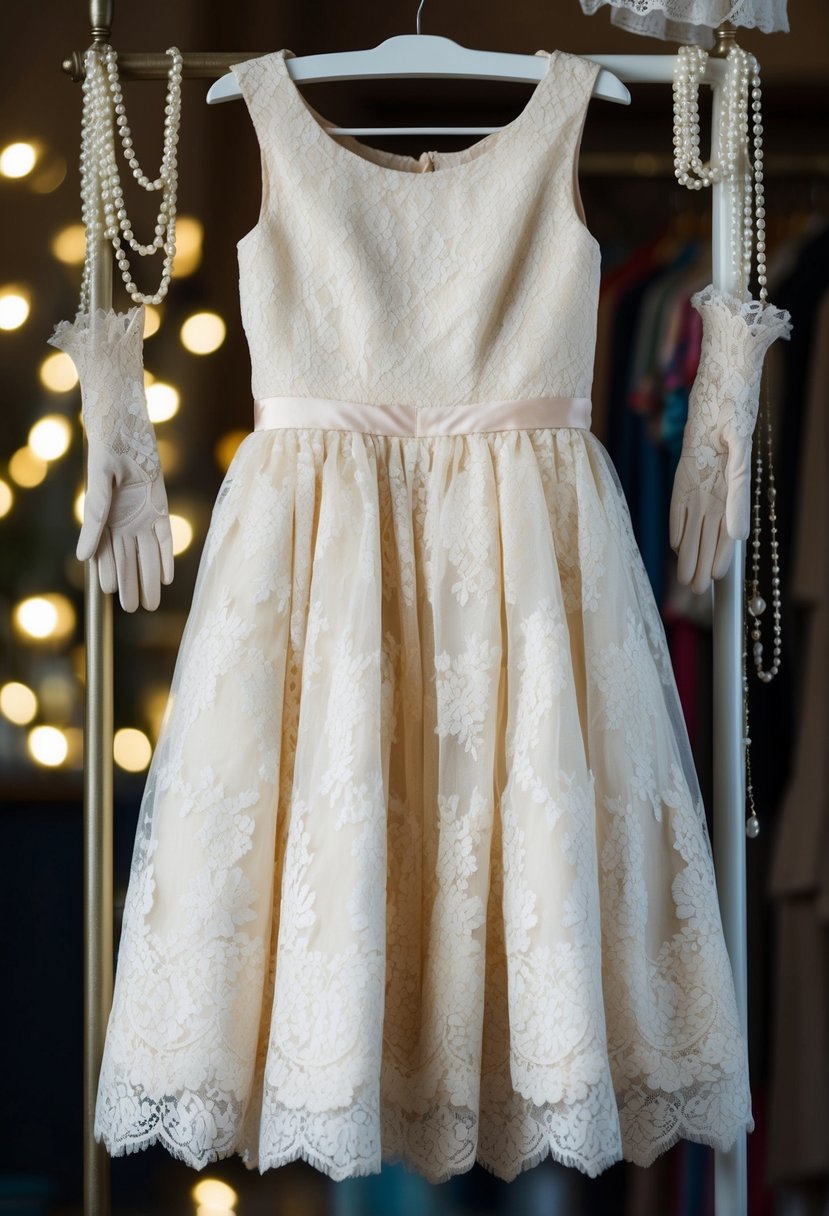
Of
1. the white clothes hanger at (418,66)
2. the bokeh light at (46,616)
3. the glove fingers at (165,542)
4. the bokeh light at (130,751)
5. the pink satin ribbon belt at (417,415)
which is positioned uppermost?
the white clothes hanger at (418,66)

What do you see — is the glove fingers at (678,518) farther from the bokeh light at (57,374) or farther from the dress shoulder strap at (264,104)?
the bokeh light at (57,374)

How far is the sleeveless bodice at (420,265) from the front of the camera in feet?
3.51

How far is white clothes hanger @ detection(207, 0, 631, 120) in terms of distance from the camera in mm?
1095

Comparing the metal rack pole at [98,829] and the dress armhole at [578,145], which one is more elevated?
the dress armhole at [578,145]

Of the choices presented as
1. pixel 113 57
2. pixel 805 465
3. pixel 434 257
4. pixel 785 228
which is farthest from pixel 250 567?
pixel 785 228

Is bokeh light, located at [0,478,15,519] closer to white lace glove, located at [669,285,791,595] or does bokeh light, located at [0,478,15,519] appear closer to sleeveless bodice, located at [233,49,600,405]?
sleeveless bodice, located at [233,49,600,405]

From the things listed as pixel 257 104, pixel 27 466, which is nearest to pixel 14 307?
pixel 27 466

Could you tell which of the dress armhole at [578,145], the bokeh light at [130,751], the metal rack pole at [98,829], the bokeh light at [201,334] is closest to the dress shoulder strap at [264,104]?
the metal rack pole at [98,829]

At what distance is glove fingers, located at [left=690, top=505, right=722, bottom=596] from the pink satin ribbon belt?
17cm

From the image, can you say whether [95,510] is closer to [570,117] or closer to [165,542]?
[165,542]

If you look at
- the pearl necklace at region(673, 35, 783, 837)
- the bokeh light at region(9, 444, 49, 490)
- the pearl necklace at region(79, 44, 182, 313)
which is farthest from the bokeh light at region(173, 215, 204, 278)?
the pearl necklace at region(673, 35, 783, 837)

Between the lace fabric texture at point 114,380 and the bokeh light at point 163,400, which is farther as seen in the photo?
the bokeh light at point 163,400

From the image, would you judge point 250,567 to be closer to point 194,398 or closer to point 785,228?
point 194,398

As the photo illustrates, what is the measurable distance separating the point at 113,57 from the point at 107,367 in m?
0.31
